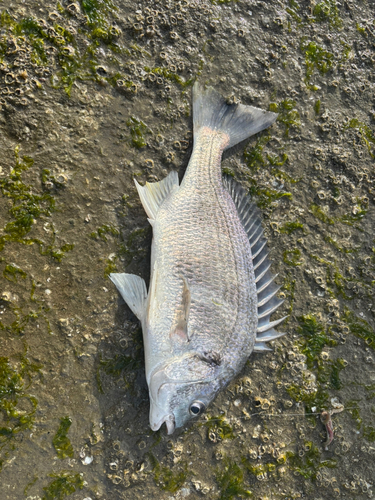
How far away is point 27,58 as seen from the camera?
3100 mm

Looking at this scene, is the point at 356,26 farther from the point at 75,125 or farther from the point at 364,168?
the point at 75,125

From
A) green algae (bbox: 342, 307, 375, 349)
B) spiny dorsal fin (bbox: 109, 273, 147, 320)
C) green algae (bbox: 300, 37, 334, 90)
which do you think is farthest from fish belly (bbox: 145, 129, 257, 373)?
green algae (bbox: 300, 37, 334, 90)

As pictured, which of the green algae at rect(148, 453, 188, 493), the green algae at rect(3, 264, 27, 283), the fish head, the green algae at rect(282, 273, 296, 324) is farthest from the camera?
the green algae at rect(282, 273, 296, 324)

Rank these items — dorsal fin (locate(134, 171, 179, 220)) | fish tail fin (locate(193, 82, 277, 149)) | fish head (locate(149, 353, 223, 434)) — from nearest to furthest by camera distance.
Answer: fish head (locate(149, 353, 223, 434)) → dorsal fin (locate(134, 171, 179, 220)) → fish tail fin (locate(193, 82, 277, 149))

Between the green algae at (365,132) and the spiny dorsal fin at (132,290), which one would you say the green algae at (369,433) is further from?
the green algae at (365,132)

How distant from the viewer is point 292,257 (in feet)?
12.0

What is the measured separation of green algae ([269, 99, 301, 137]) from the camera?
12.6ft

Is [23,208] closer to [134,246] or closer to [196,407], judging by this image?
[134,246]

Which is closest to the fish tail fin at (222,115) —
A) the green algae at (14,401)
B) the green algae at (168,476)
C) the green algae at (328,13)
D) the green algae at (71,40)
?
the green algae at (71,40)

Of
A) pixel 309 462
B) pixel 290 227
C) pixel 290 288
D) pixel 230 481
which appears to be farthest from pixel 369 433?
pixel 290 227

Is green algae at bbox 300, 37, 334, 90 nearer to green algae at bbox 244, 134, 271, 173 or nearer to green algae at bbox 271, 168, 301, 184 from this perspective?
green algae at bbox 244, 134, 271, 173

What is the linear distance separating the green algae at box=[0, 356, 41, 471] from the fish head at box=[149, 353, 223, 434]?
96 cm

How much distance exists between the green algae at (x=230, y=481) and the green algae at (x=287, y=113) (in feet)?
10.3

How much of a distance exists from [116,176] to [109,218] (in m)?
0.38
